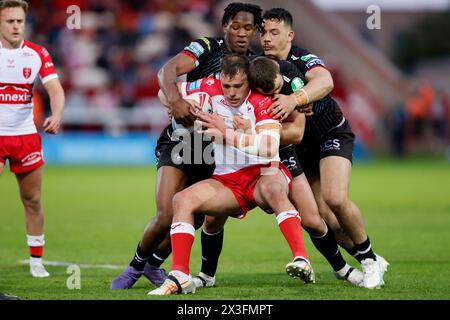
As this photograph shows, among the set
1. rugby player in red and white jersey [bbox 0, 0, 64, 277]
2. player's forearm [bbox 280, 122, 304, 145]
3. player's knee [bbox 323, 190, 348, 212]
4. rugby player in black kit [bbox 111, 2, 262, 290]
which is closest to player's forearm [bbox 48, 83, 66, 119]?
rugby player in red and white jersey [bbox 0, 0, 64, 277]

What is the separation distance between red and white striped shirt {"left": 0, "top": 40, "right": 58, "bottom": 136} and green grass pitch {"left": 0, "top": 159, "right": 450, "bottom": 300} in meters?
1.51

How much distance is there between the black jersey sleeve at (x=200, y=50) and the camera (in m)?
7.97

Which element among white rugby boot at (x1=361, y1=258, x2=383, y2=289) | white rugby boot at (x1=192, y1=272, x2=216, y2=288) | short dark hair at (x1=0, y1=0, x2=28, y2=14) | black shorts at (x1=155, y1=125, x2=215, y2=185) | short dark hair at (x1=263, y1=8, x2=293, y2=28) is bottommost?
white rugby boot at (x1=192, y1=272, x2=216, y2=288)

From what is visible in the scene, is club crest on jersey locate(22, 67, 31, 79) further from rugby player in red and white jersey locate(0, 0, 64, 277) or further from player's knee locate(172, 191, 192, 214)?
player's knee locate(172, 191, 192, 214)

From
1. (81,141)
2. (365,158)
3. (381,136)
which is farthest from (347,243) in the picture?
(381,136)

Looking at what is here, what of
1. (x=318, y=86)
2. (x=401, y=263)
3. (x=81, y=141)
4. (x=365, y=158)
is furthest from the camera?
(x=365, y=158)

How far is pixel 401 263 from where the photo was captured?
966cm

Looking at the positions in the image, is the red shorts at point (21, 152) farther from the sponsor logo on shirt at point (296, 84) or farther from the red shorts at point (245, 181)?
the sponsor logo on shirt at point (296, 84)

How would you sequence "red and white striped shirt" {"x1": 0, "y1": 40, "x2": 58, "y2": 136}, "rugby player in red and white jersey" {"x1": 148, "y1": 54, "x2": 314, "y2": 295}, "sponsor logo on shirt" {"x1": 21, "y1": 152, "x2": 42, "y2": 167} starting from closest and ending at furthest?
"rugby player in red and white jersey" {"x1": 148, "y1": 54, "x2": 314, "y2": 295} → "red and white striped shirt" {"x1": 0, "y1": 40, "x2": 58, "y2": 136} → "sponsor logo on shirt" {"x1": 21, "y1": 152, "x2": 42, "y2": 167}

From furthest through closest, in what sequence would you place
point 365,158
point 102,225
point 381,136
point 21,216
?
point 381,136
point 365,158
point 21,216
point 102,225

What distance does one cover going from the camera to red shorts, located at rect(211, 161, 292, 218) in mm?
7434

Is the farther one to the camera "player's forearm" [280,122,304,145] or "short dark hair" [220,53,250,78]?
"player's forearm" [280,122,304,145]
